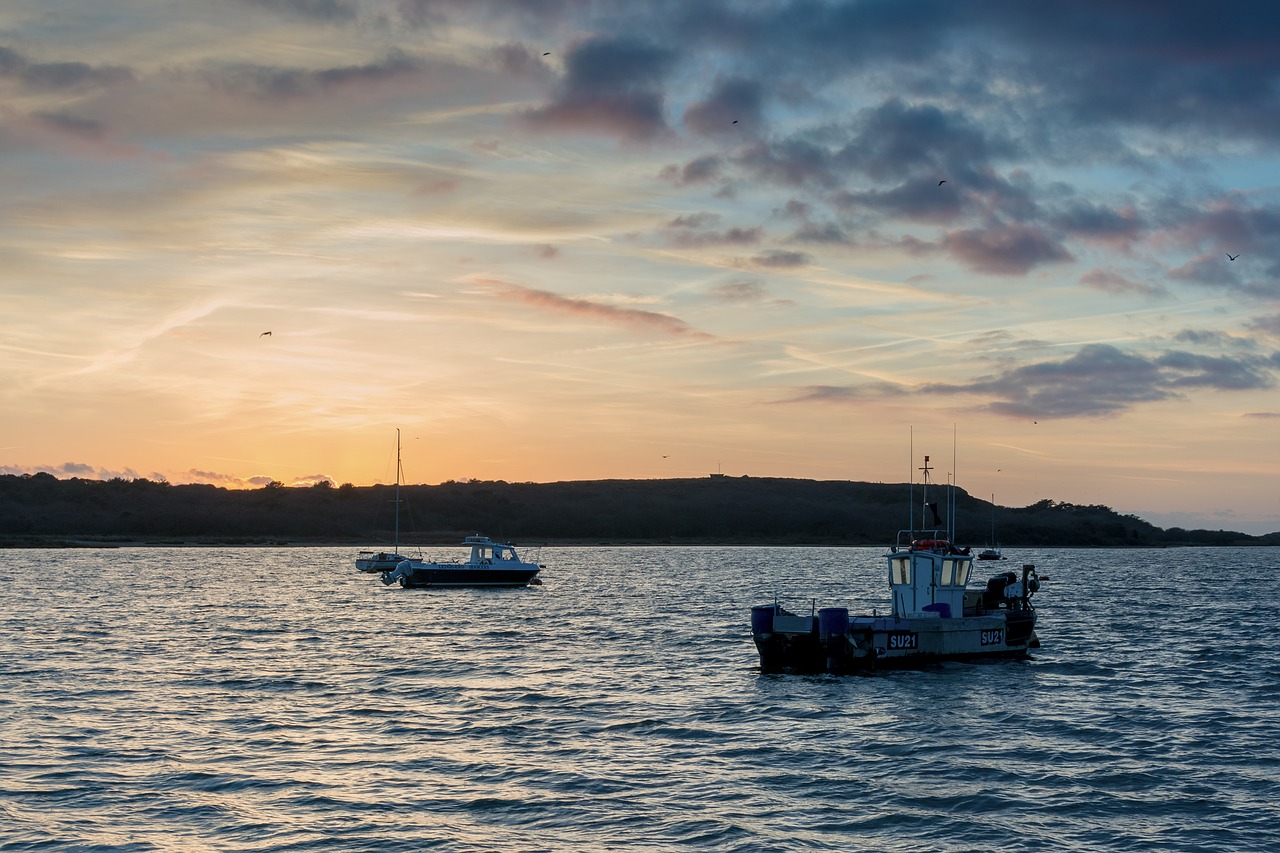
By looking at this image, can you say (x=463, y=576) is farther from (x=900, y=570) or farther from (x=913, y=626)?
(x=913, y=626)

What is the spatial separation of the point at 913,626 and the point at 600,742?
21083 millimetres

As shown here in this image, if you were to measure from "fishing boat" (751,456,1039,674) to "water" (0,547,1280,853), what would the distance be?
1038mm

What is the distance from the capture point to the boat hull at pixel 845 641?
154 ft

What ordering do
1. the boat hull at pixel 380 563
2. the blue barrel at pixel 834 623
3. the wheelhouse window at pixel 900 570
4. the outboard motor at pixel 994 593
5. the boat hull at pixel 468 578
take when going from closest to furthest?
the blue barrel at pixel 834 623 → the wheelhouse window at pixel 900 570 → the outboard motor at pixel 994 593 → the boat hull at pixel 468 578 → the boat hull at pixel 380 563

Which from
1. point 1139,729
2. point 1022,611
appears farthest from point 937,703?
point 1022,611

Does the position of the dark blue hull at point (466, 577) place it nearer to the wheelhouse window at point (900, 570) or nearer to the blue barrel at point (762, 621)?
the wheelhouse window at point (900, 570)

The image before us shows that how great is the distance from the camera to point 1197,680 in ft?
156

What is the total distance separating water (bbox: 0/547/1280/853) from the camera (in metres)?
22.5

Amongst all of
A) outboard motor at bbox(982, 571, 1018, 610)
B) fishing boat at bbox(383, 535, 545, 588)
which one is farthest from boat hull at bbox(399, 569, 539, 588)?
outboard motor at bbox(982, 571, 1018, 610)

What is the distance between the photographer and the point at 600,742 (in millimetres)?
31016

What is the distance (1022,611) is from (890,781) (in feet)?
96.7

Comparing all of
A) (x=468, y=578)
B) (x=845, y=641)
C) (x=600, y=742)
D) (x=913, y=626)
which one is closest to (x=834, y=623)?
(x=845, y=641)

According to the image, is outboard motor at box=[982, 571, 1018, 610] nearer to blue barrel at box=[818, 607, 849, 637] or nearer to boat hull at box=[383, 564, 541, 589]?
blue barrel at box=[818, 607, 849, 637]

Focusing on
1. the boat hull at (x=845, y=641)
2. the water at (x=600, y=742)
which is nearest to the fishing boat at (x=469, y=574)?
the water at (x=600, y=742)
